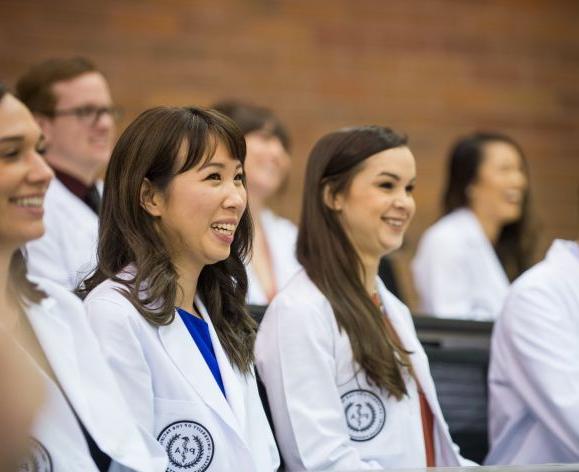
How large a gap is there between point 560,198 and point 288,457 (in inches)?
191

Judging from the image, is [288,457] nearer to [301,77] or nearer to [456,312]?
[456,312]

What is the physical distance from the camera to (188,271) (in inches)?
111

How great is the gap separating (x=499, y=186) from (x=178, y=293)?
289 cm

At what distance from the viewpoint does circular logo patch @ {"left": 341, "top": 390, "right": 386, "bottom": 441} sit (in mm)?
3104

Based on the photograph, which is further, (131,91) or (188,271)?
(131,91)

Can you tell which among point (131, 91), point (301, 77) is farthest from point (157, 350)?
point (301, 77)

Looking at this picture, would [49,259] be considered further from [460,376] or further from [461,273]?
[461,273]

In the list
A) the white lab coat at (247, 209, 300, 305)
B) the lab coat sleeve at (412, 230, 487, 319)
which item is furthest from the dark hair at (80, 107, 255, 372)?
the lab coat sleeve at (412, 230, 487, 319)

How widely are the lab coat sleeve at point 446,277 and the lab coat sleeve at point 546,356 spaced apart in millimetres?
1400

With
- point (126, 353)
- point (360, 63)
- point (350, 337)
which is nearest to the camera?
point (126, 353)

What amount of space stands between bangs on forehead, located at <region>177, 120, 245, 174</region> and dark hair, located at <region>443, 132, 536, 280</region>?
9.18 ft

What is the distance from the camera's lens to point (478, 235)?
5293mm

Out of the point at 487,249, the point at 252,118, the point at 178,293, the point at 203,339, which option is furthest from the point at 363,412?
the point at 487,249

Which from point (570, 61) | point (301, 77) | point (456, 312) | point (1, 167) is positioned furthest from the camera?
point (570, 61)
